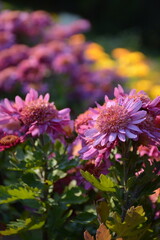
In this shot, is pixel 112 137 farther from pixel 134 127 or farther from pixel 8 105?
pixel 8 105

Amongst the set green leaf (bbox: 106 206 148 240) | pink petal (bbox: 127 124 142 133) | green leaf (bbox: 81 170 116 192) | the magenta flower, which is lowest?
green leaf (bbox: 106 206 148 240)

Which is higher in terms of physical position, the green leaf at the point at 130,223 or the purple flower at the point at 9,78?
the purple flower at the point at 9,78

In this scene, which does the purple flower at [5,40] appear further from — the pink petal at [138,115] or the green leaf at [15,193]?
the pink petal at [138,115]

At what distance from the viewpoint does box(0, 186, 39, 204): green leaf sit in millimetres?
1285

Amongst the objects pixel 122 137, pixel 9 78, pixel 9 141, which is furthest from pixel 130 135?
pixel 9 78

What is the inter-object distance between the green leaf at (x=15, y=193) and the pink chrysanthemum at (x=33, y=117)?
162 mm

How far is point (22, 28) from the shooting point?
4434 mm

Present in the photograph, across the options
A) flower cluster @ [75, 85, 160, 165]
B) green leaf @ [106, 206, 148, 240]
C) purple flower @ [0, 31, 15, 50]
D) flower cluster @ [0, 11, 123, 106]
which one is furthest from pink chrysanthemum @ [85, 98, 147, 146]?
purple flower @ [0, 31, 15, 50]

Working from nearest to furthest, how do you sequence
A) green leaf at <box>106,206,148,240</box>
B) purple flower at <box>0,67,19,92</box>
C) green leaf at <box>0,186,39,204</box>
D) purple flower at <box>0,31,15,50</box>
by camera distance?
green leaf at <box>106,206,148,240</box>, green leaf at <box>0,186,39,204</box>, purple flower at <box>0,67,19,92</box>, purple flower at <box>0,31,15,50</box>

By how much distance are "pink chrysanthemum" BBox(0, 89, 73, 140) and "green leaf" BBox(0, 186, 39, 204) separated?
162mm

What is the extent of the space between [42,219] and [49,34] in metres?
3.71

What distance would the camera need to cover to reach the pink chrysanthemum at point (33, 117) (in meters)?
1.41

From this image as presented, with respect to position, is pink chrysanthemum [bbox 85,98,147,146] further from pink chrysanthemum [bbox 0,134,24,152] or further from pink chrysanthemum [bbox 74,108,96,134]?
pink chrysanthemum [bbox 0,134,24,152]

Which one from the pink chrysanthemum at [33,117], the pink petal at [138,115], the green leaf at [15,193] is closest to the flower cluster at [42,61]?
the pink chrysanthemum at [33,117]
